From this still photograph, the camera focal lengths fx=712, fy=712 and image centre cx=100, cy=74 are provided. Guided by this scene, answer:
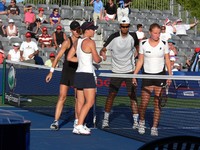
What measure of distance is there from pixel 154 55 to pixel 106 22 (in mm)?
15038

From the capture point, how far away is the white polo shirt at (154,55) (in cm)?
1214

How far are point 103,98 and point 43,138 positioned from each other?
4648mm

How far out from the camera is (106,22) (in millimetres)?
27062

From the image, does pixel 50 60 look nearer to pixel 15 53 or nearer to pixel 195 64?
pixel 15 53

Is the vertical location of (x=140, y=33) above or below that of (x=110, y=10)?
below

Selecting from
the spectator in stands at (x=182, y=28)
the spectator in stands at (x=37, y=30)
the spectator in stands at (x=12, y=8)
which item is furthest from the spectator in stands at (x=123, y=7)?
the spectator in stands at (x=12, y=8)

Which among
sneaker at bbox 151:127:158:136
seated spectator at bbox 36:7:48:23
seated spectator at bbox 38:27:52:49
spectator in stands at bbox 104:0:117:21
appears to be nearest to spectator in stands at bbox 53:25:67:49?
seated spectator at bbox 38:27:52:49

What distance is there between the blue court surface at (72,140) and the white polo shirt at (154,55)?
4.26ft

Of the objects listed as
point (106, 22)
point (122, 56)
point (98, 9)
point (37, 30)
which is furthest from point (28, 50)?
point (122, 56)

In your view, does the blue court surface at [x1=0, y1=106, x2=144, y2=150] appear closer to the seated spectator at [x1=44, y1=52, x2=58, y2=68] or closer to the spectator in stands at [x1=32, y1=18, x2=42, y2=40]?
the seated spectator at [x1=44, y1=52, x2=58, y2=68]

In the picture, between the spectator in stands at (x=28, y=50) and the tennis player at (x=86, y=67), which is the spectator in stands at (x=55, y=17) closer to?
the spectator in stands at (x=28, y=50)

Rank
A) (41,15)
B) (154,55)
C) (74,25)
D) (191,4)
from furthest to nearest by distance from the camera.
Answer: (191,4) < (41,15) < (74,25) < (154,55)

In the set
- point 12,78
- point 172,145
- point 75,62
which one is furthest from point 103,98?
point 172,145

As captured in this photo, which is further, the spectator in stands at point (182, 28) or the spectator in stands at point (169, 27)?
the spectator in stands at point (182, 28)
